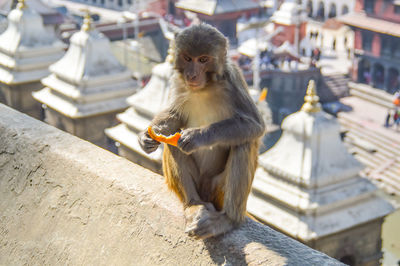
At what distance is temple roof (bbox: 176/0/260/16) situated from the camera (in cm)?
4178

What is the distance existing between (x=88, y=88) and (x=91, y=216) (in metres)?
9.22

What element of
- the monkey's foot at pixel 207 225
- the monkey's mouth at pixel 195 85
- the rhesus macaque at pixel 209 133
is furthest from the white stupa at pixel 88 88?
the monkey's foot at pixel 207 225

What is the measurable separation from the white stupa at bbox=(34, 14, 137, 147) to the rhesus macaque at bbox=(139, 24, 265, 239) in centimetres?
852

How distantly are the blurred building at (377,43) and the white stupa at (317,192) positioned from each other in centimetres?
2848

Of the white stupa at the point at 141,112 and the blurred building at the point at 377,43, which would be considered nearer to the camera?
the white stupa at the point at 141,112

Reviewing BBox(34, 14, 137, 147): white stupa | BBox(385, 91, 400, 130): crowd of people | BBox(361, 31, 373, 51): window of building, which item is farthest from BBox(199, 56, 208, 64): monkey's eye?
BBox(361, 31, 373, 51): window of building

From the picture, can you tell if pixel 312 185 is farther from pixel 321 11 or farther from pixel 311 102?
pixel 321 11

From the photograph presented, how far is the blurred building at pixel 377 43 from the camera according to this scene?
3825 centimetres

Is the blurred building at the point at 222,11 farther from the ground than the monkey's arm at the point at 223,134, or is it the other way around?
the monkey's arm at the point at 223,134

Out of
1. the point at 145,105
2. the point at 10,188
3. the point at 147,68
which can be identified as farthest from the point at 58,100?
the point at 147,68

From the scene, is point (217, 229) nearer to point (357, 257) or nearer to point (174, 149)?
point (174, 149)

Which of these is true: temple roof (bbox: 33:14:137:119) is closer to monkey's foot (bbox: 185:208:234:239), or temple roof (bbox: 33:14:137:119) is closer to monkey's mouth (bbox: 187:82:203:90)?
monkey's mouth (bbox: 187:82:203:90)

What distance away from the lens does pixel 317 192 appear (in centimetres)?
1027

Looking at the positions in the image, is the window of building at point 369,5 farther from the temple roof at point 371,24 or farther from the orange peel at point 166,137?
the orange peel at point 166,137
